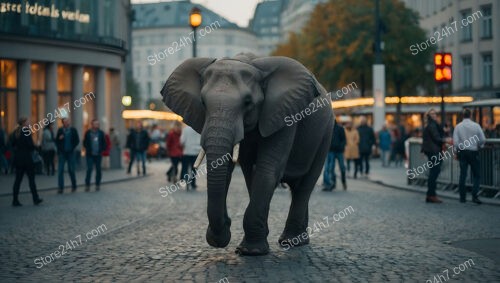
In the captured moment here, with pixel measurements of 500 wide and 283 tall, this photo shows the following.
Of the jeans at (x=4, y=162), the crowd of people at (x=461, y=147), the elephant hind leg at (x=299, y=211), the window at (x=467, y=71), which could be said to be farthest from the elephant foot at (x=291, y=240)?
the window at (x=467, y=71)

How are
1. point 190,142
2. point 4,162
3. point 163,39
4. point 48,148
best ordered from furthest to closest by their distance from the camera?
point 163,39 → point 48,148 → point 4,162 → point 190,142

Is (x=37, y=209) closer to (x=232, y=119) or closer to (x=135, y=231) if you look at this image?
(x=135, y=231)

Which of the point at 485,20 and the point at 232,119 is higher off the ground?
the point at 485,20

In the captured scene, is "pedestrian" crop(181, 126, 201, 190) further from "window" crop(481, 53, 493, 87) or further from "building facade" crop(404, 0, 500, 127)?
"window" crop(481, 53, 493, 87)

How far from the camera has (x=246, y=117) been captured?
942 centimetres

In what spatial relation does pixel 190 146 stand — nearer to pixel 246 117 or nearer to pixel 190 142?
pixel 190 142

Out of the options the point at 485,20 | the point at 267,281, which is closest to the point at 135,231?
the point at 267,281

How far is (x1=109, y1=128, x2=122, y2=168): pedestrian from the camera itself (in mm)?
36625

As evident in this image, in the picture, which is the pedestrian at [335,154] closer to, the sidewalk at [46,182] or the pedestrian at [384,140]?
the sidewalk at [46,182]

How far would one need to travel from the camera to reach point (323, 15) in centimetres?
6481

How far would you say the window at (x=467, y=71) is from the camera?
64.0 m

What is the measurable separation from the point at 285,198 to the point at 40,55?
1878 cm

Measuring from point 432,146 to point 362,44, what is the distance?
43600mm

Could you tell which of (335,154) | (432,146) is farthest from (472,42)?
(432,146)
